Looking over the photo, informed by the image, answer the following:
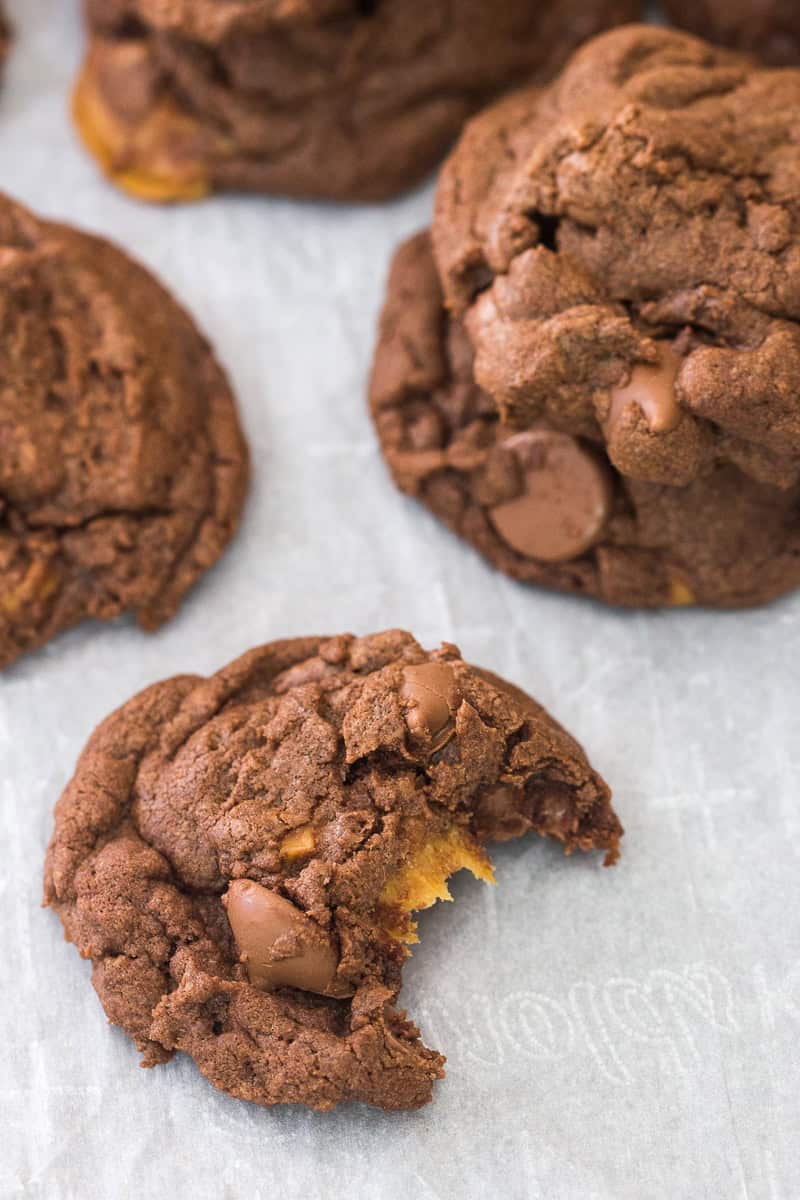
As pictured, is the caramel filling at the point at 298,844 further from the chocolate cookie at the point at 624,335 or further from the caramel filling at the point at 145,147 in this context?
the caramel filling at the point at 145,147

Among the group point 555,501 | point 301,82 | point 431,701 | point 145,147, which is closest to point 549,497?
point 555,501

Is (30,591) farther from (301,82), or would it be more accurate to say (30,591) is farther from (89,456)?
(301,82)

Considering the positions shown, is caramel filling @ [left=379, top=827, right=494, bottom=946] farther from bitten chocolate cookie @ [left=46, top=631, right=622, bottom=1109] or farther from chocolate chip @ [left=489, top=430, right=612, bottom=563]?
chocolate chip @ [left=489, top=430, right=612, bottom=563]

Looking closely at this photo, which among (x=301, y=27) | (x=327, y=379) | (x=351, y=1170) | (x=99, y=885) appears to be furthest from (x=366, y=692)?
(x=301, y=27)

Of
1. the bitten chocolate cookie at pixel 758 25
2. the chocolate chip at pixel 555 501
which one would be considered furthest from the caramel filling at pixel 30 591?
the bitten chocolate cookie at pixel 758 25

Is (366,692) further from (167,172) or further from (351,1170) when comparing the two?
(167,172)

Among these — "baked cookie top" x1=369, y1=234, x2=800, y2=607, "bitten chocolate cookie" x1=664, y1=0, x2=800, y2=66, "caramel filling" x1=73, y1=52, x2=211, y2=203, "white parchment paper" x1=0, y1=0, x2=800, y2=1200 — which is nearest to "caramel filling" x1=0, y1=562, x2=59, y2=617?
"white parchment paper" x1=0, y1=0, x2=800, y2=1200
